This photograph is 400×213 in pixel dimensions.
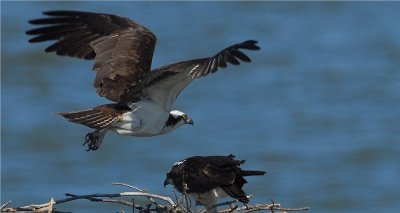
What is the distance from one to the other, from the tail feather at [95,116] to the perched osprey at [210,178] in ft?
2.25

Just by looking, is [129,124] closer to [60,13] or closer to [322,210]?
[60,13]

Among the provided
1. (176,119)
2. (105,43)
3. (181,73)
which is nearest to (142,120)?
(176,119)

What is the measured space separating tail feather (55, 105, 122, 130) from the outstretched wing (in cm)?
21

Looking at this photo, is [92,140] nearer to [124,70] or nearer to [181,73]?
[124,70]

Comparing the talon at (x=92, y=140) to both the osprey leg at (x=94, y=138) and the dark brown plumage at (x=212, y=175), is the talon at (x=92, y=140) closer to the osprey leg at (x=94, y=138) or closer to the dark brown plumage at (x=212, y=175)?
the osprey leg at (x=94, y=138)

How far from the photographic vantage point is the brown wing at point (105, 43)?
966cm

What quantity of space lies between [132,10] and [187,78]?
588 inches

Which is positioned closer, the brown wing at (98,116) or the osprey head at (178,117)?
the brown wing at (98,116)

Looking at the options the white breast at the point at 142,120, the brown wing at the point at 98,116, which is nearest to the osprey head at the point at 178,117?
the white breast at the point at 142,120

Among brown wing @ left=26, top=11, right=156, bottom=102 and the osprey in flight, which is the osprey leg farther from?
brown wing @ left=26, top=11, right=156, bottom=102

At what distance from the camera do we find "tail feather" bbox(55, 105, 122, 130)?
8.98 meters

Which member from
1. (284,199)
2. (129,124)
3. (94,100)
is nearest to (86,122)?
(129,124)

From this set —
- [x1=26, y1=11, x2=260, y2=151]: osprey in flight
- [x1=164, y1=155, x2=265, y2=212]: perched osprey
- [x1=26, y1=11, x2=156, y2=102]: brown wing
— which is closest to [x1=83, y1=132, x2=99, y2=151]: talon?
[x1=26, y1=11, x2=260, y2=151]: osprey in flight

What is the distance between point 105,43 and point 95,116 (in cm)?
105
